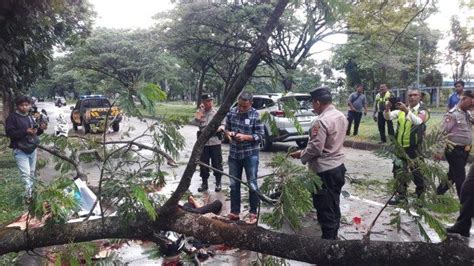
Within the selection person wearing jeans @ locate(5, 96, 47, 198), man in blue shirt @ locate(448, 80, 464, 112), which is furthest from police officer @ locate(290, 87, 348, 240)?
man in blue shirt @ locate(448, 80, 464, 112)

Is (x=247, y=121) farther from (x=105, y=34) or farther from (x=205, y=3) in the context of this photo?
(x=105, y=34)

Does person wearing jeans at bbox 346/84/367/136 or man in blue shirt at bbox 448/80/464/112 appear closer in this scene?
man in blue shirt at bbox 448/80/464/112

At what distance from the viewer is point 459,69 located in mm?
31859

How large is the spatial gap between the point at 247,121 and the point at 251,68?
3.47 meters

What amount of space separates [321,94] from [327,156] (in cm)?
57

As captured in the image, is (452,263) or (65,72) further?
(65,72)

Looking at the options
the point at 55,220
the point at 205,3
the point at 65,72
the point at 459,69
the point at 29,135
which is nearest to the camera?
the point at 55,220

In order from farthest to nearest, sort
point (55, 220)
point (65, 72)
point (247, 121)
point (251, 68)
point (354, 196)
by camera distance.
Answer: point (65, 72)
point (354, 196)
point (247, 121)
point (55, 220)
point (251, 68)

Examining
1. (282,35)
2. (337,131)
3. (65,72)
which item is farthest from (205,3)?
(65,72)

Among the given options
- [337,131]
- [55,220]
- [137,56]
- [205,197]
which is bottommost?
[205,197]

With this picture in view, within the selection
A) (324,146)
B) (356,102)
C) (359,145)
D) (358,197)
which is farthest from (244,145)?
(356,102)

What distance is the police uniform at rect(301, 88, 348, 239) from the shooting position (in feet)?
12.4

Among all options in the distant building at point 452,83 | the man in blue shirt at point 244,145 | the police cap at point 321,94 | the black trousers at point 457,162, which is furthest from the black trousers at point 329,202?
the distant building at point 452,83

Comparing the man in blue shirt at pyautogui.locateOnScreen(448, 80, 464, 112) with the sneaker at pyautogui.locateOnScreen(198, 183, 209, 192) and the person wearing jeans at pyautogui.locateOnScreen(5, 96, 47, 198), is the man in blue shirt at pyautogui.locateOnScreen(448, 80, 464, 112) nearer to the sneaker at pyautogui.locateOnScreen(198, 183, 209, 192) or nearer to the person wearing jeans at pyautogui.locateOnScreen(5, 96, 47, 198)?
the sneaker at pyautogui.locateOnScreen(198, 183, 209, 192)
